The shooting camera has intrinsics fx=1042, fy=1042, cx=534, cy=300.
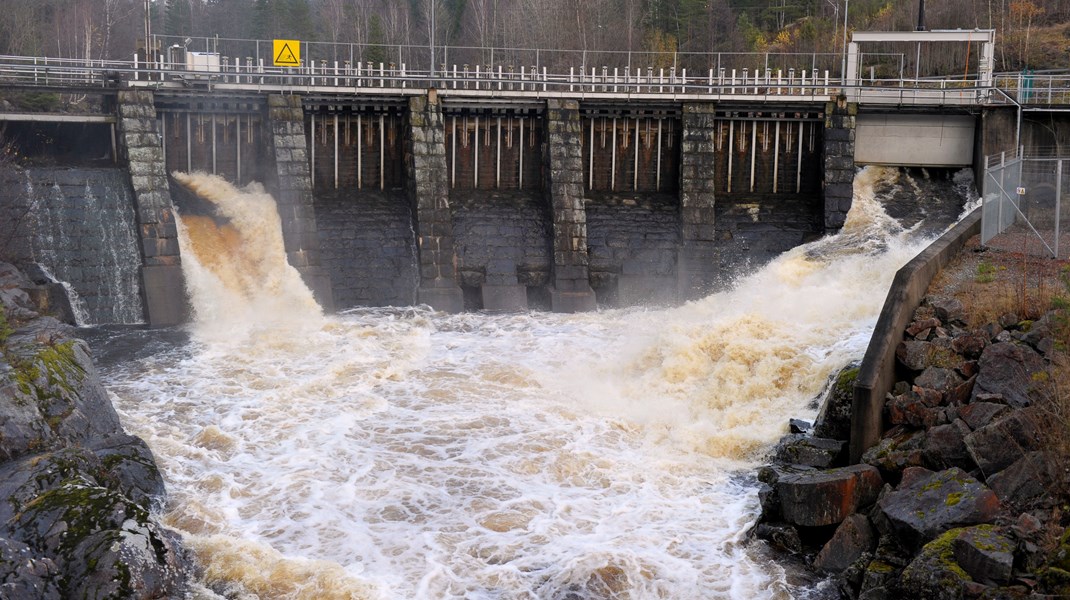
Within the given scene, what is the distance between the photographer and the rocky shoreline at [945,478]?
1106 cm

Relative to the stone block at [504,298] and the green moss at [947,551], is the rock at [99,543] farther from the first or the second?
the stone block at [504,298]

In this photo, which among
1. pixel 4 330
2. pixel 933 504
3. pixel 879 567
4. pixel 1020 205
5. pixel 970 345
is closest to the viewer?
pixel 879 567

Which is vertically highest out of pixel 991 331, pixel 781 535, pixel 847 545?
pixel 991 331

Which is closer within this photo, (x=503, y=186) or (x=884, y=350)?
(x=884, y=350)

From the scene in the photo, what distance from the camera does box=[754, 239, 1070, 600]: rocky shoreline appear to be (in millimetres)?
11062

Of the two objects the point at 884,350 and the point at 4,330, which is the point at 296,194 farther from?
the point at 884,350

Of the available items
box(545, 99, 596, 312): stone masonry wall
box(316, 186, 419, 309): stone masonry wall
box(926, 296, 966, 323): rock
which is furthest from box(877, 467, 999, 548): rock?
box(316, 186, 419, 309): stone masonry wall

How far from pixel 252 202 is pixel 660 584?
1763 cm

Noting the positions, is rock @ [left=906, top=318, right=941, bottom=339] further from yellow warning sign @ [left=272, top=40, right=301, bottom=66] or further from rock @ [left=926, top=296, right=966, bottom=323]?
yellow warning sign @ [left=272, top=40, right=301, bottom=66]

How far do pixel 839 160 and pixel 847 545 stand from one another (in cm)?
1710

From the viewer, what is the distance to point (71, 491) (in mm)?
12836

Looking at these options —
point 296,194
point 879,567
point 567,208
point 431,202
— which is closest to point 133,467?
point 879,567

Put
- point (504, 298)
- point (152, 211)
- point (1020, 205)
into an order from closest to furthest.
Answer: point (1020, 205) → point (152, 211) → point (504, 298)

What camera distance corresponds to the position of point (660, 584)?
42.2 ft
